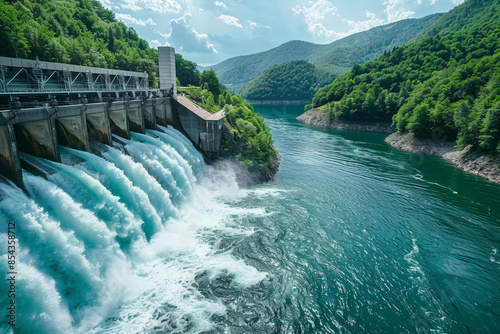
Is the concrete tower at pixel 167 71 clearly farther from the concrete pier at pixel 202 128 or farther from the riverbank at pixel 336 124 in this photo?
the riverbank at pixel 336 124

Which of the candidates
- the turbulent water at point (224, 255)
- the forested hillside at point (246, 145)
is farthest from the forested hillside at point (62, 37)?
the turbulent water at point (224, 255)

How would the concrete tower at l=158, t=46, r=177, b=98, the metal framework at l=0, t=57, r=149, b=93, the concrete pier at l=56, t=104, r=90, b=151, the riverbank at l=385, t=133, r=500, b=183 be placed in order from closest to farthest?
the concrete pier at l=56, t=104, r=90, b=151, the metal framework at l=0, t=57, r=149, b=93, the concrete tower at l=158, t=46, r=177, b=98, the riverbank at l=385, t=133, r=500, b=183

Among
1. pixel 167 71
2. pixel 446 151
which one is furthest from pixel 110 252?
pixel 446 151

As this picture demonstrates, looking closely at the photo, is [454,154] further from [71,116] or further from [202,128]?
[71,116]

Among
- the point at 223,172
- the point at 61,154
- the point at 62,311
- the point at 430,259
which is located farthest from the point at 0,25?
the point at 430,259

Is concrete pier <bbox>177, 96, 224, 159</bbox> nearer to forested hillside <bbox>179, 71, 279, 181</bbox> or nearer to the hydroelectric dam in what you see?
the hydroelectric dam

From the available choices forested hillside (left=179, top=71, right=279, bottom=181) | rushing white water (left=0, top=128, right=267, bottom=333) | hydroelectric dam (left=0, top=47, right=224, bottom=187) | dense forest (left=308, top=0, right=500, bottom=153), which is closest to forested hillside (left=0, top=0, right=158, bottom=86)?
hydroelectric dam (left=0, top=47, right=224, bottom=187)
